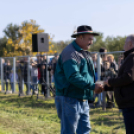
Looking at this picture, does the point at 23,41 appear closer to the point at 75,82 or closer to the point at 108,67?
the point at 108,67

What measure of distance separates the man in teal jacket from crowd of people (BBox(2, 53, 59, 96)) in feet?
25.5

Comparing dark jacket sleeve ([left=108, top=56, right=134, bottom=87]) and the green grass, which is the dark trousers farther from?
the green grass

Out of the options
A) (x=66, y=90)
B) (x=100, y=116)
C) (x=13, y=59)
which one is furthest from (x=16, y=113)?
→ (x=13, y=59)

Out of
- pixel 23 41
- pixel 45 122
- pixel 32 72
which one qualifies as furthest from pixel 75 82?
pixel 23 41

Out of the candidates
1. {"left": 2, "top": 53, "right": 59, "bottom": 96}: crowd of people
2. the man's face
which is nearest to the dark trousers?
the man's face

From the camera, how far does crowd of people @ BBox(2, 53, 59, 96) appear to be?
12104mm

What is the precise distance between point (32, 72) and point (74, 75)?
31.0ft

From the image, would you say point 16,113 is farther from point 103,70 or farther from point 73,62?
point 73,62

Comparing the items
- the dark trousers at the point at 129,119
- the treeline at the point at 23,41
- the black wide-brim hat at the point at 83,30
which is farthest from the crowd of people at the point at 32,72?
the treeline at the point at 23,41

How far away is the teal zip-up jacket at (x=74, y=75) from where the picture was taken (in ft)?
11.8

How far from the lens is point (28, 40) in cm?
4375

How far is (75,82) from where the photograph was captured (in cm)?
360

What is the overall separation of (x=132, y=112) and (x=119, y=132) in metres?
2.59

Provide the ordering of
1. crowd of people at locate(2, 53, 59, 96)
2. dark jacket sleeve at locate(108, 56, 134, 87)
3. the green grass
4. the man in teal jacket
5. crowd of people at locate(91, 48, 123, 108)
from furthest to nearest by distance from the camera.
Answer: crowd of people at locate(2, 53, 59, 96), crowd of people at locate(91, 48, 123, 108), the green grass, the man in teal jacket, dark jacket sleeve at locate(108, 56, 134, 87)
